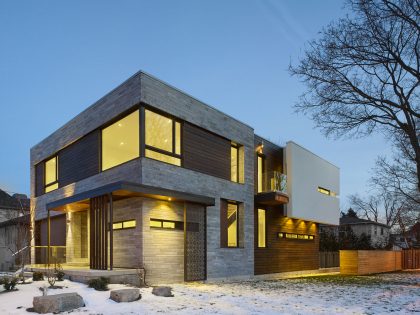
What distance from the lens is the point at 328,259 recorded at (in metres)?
28.8

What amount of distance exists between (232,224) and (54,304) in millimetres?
10452

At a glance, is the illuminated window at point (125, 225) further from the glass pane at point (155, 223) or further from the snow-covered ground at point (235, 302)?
the snow-covered ground at point (235, 302)

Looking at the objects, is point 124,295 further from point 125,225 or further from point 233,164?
point 233,164

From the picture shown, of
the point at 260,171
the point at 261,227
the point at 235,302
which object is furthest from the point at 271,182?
the point at 235,302

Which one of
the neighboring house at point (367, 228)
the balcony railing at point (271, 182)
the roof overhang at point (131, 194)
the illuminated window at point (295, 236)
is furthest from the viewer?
the neighboring house at point (367, 228)

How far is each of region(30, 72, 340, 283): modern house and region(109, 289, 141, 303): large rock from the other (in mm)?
2979

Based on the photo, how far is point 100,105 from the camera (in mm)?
16562

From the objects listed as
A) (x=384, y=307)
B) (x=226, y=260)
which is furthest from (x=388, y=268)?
(x=384, y=307)

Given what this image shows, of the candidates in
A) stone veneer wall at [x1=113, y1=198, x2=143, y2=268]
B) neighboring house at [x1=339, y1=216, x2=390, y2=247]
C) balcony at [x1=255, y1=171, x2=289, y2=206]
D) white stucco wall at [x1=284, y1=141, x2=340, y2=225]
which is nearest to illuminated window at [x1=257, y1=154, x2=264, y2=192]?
balcony at [x1=255, y1=171, x2=289, y2=206]

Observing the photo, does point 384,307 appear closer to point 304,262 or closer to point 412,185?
point 304,262

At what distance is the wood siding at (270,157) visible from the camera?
67.3ft

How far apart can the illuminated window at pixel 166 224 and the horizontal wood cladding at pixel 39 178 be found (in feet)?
32.4

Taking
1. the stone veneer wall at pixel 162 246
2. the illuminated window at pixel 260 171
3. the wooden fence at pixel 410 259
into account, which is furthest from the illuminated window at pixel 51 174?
the wooden fence at pixel 410 259

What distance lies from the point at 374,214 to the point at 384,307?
5497cm
